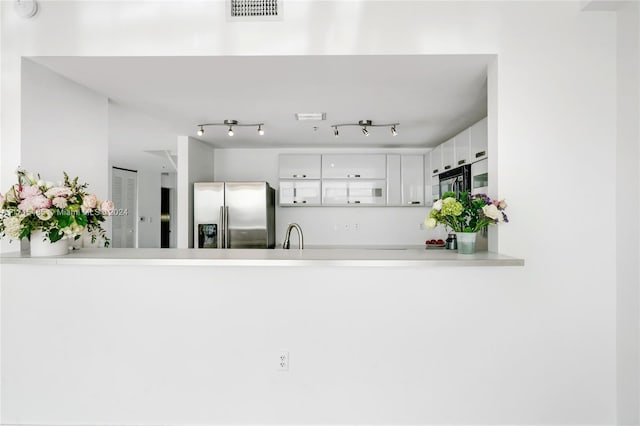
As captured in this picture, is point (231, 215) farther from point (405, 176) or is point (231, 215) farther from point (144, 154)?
point (144, 154)

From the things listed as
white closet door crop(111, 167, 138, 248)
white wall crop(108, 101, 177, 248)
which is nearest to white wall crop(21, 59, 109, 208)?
white wall crop(108, 101, 177, 248)

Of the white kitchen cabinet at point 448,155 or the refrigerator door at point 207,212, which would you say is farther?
the refrigerator door at point 207,212

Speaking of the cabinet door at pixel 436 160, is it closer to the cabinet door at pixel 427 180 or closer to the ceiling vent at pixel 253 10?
the cabinet door at pixel 427 180

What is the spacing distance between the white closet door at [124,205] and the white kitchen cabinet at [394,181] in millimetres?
5469

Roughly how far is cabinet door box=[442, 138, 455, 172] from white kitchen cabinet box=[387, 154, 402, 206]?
2.67 ft

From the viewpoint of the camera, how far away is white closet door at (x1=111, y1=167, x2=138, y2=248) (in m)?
7.70

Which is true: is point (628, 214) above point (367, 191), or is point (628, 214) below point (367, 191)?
below

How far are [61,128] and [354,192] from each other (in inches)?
131

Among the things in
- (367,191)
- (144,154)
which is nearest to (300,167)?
(367,191)

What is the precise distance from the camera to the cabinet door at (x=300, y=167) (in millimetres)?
5039

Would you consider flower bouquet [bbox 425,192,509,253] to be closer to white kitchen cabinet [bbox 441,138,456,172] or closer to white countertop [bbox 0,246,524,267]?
white countertop [bbox 0,246,524,267]

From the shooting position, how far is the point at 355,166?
5.03 metres

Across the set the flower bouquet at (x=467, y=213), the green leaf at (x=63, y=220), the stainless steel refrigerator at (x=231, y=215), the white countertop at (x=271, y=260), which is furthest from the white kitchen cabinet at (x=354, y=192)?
the green leaf at (x=63, y=220)

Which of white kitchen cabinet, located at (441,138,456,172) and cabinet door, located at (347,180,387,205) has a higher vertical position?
white kitchen cabinet, located at (441,138,456,172)
